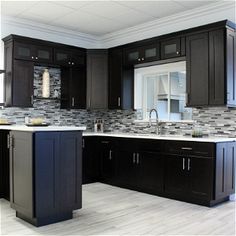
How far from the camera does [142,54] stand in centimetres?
526

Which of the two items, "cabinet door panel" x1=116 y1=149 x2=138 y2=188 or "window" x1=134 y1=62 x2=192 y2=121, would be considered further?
"window" x1=134 y1=62 x2=192 y2=121

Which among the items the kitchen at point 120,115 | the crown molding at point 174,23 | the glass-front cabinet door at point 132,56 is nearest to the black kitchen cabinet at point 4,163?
the kitchen at point 120,115

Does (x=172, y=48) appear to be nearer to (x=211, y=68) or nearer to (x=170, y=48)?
(x=170, y=48)

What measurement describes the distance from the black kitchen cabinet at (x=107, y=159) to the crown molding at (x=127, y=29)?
6.78 feet

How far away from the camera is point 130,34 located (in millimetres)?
5910

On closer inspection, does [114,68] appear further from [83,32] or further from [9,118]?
[9,118]

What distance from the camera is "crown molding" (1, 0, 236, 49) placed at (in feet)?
15.3

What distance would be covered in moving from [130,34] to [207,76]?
210cm

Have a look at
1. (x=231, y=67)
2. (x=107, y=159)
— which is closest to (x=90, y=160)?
(x=107, y=159)

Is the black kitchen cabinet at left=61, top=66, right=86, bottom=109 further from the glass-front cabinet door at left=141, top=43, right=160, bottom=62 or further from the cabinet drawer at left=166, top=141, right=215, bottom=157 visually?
the cabinet drawer at left=166, top=141, right=215, bottom=157

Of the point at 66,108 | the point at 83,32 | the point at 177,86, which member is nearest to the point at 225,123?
the point at 177,86

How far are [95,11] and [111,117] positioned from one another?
7.07 ft

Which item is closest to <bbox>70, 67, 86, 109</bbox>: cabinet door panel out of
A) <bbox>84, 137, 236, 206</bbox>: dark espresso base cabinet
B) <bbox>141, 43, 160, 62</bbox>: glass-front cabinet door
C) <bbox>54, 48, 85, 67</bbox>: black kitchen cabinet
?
<bbox>54, 48, 85, 67</bbox>: black kitchen cabinet

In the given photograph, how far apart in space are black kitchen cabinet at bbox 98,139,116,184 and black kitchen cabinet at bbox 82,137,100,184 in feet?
0.27
